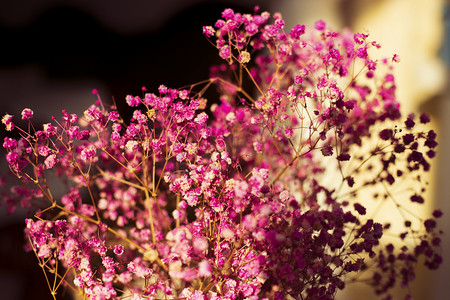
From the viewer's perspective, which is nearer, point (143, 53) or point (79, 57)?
point (79, 57)

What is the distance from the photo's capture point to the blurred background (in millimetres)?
1298

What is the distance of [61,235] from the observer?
3.23ft

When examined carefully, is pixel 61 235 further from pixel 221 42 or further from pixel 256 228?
pixel 221 42

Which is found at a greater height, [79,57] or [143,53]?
[143,53]

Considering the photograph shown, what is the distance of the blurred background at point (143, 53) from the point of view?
1298 millimetres

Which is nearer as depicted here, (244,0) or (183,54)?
(183,54)

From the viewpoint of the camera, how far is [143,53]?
1.50 meters

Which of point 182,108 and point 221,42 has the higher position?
point 221,42

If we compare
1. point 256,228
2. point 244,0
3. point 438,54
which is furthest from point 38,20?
point 438,54

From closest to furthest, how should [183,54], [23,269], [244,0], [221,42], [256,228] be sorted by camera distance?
[256,228] < [221,42] < [23,269] < [183,54] < [244,0]

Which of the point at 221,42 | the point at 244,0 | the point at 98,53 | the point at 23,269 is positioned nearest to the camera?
the point at 221,42


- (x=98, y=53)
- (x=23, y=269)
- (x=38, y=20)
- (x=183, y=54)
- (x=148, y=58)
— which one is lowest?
(x=23, y=269)

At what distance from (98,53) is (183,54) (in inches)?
13.1

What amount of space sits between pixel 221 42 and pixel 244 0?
78 centimetres
